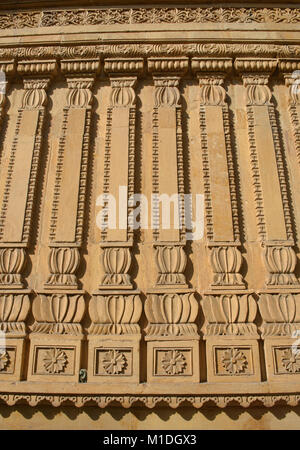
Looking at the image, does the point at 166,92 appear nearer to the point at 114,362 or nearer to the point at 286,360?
the point at 114,362

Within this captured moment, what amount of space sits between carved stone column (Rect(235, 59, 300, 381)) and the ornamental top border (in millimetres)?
1089

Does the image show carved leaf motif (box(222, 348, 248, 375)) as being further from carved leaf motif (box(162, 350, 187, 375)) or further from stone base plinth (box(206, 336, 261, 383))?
carved leaf motif (box(162, 350, 187, 375))

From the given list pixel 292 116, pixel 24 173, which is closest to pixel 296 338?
pixel 292 116

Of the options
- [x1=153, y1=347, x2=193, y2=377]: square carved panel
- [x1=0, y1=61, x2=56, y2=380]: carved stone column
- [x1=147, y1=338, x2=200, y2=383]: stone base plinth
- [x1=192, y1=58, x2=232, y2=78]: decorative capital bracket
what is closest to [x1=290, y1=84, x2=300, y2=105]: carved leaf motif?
[x1=192, y1=58, x2=232, y2=78]: decorative capital bracket

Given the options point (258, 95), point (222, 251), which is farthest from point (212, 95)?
point (222, 251)

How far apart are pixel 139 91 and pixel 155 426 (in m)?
5.00

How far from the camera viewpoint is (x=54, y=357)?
4586 millimetres

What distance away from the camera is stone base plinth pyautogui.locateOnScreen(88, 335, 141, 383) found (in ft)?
14.7

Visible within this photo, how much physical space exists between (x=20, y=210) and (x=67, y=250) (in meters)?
0.95

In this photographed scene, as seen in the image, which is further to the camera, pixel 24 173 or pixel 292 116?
pixel 292 116

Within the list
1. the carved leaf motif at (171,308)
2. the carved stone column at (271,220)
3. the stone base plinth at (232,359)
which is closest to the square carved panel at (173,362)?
the stone base plinth at (232,359)

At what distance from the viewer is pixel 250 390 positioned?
4.37m

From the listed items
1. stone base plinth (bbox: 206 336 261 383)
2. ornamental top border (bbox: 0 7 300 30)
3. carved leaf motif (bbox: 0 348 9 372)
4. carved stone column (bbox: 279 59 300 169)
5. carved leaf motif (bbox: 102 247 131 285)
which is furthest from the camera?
ornamental top border (bbox: 0 7 300 30)
